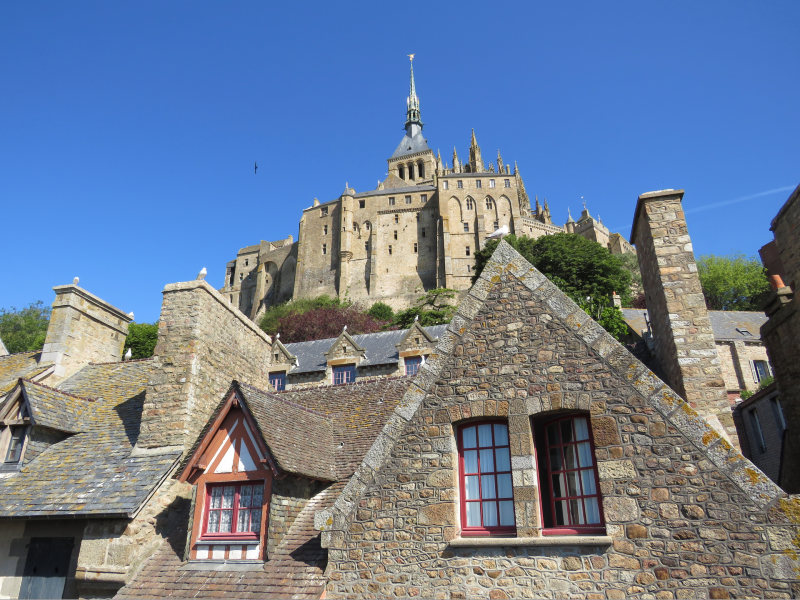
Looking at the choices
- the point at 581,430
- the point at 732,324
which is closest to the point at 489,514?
the point at 581,430

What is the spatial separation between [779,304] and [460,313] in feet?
17.3

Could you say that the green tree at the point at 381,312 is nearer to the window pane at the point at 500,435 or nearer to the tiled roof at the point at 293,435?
the tiled roof at the point at 293,435

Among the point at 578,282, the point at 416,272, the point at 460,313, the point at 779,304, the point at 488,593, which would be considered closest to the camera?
the point at 488,593

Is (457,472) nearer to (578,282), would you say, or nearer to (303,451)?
(303,451)

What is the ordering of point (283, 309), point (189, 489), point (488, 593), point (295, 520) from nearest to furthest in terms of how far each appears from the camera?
point (488, 593) → point (295, 520) → point (189, 489) → point (283, 309)

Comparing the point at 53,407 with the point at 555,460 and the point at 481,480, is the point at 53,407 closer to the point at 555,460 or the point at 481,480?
the point at 481,480

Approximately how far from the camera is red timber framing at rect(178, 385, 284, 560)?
7.61 metres

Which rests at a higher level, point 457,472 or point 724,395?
point 724,395

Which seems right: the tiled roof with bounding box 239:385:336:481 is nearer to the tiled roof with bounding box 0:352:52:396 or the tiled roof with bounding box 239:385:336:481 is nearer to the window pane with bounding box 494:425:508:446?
the window pane with bounding box 494:425:508:446

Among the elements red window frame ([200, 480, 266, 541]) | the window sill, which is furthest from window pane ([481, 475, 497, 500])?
red window frame ([200, 480, 266, 541])

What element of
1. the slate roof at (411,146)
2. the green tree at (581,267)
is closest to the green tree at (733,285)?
the green tree at (581,267)

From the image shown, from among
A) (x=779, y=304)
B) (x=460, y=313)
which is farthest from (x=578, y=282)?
(x=460, y=313)

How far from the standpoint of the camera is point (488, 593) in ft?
18.8

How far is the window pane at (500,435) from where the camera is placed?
6496mm
